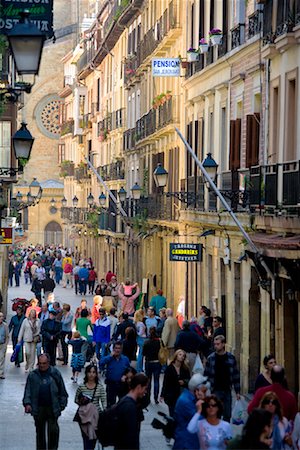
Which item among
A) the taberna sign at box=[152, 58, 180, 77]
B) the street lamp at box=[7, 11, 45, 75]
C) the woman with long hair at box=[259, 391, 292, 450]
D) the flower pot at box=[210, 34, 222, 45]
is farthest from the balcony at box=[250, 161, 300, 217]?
the taberna sign at box=[152, 58, 180, 77]

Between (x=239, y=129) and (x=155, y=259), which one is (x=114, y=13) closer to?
(x=155, y=259)

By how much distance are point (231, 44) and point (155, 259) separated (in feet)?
59.4

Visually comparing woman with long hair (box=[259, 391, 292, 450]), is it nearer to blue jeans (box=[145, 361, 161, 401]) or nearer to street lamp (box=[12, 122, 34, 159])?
street lamp (box=[12, 122, 34, 159])

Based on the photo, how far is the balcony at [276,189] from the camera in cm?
2191

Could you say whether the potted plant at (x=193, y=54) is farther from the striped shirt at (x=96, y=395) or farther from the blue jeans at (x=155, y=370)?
the striped shirt at (x=96, y=395)

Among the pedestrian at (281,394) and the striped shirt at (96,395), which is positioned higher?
the pedestrian at (281,394)

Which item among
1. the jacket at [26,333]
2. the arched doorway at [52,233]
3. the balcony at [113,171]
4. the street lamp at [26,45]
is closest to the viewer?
the street lamp at [26,45]

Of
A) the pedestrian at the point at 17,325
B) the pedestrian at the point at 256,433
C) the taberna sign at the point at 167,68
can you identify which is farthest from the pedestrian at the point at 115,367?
the taberna sign at the point at 167,68

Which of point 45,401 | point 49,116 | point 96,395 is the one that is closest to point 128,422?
point 96,395

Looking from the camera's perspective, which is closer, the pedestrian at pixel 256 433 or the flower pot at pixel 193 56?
the pedestrian at pixel 256 433

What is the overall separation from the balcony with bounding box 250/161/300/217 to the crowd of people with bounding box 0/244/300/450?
2256 millimetres

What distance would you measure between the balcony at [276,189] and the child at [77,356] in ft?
14.2

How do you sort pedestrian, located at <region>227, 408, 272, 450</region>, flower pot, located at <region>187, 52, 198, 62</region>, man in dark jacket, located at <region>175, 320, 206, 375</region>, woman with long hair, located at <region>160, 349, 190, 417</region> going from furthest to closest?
flower pot, located at <region>187, 52, 198, 62</region> < man in dark jacket, located at <region>175, 320, 206, 375</region> < woman with long hair, located at <region>160, 349, 190, 417</region> < pedestrian, located at <region>227, 408, 272, 450</region>

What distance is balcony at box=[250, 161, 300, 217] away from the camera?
21906 millimetres
